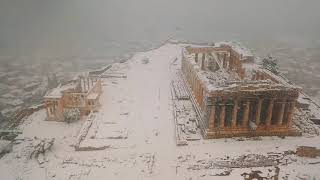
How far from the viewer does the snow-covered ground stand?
2445 centimetres

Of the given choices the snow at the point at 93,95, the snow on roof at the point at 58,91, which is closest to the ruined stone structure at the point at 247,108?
the snow at the point at 93,95

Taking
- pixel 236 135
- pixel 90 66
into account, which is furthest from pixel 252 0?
pixel 236 135

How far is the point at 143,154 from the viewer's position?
86.5 feet

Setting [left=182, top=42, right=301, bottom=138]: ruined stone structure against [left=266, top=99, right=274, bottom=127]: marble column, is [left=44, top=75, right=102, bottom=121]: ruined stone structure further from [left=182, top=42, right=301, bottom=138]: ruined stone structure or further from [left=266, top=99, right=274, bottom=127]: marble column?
[left=266, top=99, right=274, bottom=127]: marble column

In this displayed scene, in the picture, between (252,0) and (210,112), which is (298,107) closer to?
(210,112)

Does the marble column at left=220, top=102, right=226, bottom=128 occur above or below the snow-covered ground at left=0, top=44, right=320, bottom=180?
above

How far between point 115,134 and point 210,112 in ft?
26.3

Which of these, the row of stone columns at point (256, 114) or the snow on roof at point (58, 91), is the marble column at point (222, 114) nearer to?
the row of stone columns at point (256, 114)

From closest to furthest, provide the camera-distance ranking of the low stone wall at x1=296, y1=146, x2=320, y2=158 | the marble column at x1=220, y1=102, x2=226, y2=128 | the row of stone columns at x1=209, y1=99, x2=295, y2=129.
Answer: the low stone wall at x1=296, y1=146, x2=320, y2=158 < the marble column at x1=220, y1=102, x2=226, y2=128 < the row of stone columns at x1=209, y1=99, x2=295, y2=129

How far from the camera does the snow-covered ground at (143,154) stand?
80.2ft

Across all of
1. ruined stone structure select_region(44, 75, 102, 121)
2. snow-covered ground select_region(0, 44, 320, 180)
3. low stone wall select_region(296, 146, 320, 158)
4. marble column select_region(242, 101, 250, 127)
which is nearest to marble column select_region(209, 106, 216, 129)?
snow-covered ground select_region(0, 44, 320, 180)

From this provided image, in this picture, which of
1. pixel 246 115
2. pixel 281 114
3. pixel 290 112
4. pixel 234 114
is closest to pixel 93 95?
pixel 234 114

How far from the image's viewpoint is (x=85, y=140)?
27.8 metres

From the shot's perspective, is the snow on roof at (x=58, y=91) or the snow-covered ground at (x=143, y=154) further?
the snow on roof at (x=58, y=91)
